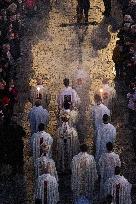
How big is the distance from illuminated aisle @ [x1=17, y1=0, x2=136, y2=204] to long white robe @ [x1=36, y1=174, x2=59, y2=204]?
4319mm

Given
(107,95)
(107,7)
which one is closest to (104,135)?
(107,95)

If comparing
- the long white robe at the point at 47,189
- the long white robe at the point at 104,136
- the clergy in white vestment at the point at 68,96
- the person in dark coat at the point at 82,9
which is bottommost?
the long white robe at the point at 47,189

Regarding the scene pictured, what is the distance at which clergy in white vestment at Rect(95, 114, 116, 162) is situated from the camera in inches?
741

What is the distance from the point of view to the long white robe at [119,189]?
16812mm

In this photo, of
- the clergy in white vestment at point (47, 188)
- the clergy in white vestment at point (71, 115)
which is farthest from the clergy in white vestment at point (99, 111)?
the clergy in white vestment at point (47, 188)

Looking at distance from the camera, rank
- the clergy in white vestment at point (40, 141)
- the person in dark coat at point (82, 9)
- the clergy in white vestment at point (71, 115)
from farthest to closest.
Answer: the person in dark coat at point (82, 9)
the clergy in white vestment at point (71, 115)
the clergy in white vestment at point (40, 141)

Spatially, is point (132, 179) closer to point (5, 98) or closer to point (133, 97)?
point (133, 97)

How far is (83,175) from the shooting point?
58.0 feet

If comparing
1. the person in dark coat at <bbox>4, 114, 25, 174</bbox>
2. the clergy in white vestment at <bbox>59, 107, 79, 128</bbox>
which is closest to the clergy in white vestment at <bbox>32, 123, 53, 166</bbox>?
the person in dark coat at <bbox>4, 114, 25, 174</bbox>

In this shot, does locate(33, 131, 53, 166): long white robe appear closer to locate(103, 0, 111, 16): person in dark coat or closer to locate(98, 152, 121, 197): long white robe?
locate(98, 152, 121, 197): long white robe

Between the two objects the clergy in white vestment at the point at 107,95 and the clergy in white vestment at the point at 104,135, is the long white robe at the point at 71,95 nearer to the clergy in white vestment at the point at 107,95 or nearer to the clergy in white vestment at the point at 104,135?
the clergy in white vestment at the point at 107,95

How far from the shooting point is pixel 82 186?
1784 cm

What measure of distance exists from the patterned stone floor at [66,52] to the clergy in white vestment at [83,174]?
2.04 metres

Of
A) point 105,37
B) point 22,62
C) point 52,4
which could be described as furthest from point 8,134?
point 52,4
